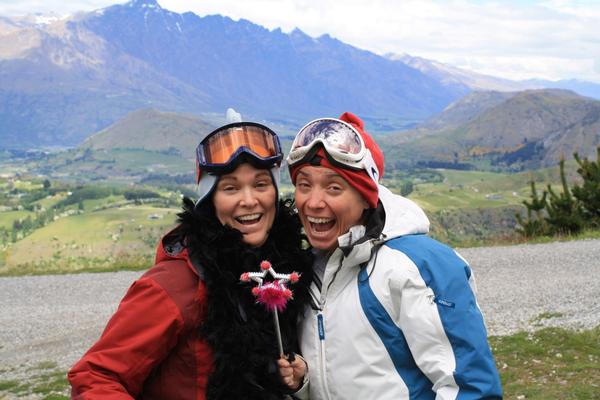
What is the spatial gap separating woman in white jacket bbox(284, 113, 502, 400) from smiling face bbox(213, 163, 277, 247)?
0.17 meters

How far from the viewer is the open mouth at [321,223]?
118 inches

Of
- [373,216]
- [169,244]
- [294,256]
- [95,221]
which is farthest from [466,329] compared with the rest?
[95,221]

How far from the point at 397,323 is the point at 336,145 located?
844 millimetres

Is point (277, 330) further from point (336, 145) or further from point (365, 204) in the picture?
point (336, 145)

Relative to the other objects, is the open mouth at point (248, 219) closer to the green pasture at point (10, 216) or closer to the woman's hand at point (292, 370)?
the woman's hand at point (292, 370)

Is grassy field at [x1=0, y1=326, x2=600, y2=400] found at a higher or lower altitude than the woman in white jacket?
lower

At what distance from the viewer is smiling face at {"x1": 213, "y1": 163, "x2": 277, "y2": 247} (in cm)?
304

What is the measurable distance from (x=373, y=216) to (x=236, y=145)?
2.43ft

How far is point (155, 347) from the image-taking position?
269 centimetres

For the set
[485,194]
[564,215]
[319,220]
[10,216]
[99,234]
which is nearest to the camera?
[319,220]

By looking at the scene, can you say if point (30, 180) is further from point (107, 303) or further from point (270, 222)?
point (270, 222)

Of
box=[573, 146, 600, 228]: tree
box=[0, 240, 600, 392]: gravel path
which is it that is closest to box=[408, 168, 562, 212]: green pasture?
box=[573, 146, 600, 228]: tree

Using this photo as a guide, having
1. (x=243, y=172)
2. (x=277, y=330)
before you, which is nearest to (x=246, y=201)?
(x=243, y=172)

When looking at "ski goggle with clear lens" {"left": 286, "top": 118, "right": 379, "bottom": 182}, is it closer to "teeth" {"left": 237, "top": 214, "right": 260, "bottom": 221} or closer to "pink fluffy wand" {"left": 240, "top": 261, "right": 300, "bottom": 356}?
"teeth" {"left": 237, "top": 214, "right": 260, "bottom": 221}
